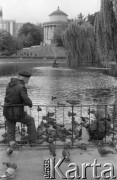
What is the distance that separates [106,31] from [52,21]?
426ft

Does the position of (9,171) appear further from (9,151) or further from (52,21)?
(52,21)

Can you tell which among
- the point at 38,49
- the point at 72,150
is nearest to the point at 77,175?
the point at 72,150

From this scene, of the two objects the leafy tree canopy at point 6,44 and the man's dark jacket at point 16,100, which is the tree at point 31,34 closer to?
the leafy tree canopy at point 6,44

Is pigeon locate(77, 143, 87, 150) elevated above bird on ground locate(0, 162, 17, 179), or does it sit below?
below

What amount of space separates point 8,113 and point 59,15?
13964 cm

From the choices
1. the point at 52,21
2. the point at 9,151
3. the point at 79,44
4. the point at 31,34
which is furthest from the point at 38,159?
the point at 52,21

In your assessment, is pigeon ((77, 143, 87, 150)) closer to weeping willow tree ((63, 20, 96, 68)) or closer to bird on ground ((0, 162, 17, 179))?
bird on ground ((0, 162, 17, 179))

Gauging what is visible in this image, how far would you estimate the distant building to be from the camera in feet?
468

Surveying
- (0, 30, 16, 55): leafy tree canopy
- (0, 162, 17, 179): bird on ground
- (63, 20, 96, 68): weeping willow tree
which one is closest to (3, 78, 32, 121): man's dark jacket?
(0, 162, 17, 179): bird on ground

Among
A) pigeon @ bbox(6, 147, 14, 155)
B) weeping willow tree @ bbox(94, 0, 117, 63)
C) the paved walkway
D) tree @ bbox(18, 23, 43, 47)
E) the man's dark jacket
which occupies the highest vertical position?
tree @ bbox(18, 23, 43, 47)

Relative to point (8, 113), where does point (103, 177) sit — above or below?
below

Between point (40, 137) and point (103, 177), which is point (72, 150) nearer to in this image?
point (40, 137)

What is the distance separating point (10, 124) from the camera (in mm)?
7496

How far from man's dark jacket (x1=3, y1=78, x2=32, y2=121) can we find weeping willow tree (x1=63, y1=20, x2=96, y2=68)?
124ft
